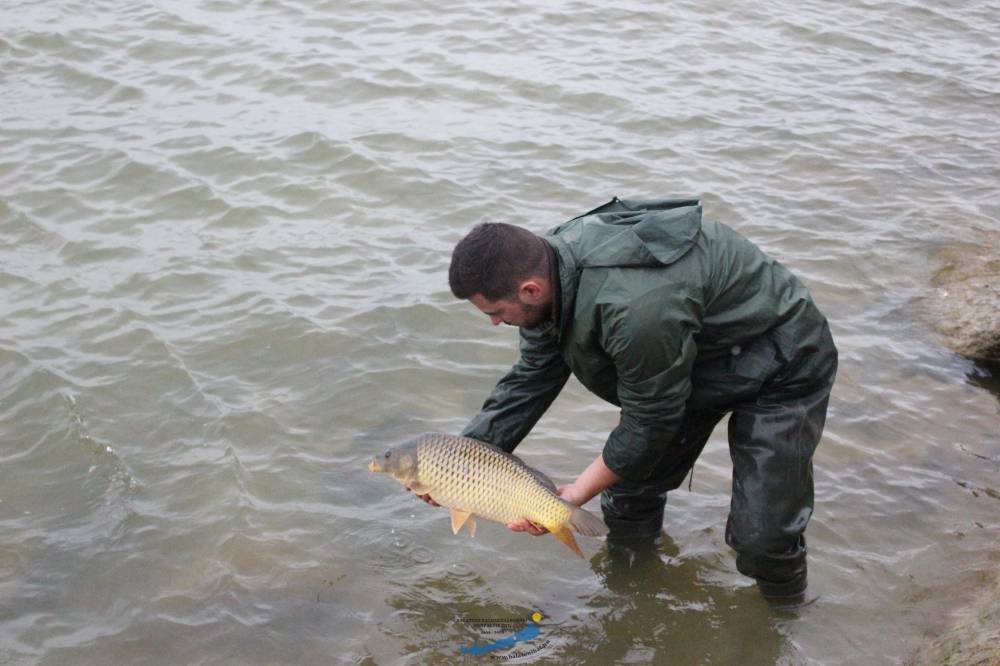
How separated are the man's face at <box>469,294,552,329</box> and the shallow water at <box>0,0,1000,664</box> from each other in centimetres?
170

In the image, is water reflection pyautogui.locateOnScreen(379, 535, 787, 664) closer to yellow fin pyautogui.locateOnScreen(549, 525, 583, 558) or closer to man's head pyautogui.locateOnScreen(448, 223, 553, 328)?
yellow fin pyautogui.locateOnScreen(549, 525, 583, 558)

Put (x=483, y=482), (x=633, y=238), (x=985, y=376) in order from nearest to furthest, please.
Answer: (x=633, y=238) < (x=483, y=482) < (x=985, y=376)

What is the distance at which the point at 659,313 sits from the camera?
417 cm

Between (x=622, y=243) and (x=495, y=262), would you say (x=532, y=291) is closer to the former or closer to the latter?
(x=495, y=262)

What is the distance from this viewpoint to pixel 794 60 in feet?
43.8

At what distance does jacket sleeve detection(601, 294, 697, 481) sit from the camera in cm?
416

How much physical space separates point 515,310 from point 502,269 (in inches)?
7.9

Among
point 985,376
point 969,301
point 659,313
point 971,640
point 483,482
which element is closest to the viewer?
point 659,313

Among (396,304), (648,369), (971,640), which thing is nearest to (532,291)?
(648,369)

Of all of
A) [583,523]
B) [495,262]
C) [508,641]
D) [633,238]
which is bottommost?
[508,641]

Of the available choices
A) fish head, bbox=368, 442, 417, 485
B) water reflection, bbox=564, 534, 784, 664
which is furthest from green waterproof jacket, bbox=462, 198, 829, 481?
water reflection, bbox=564, 534, 784, 664

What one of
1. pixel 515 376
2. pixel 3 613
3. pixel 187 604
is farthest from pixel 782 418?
pixel 3 613

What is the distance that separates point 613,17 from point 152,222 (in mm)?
7489

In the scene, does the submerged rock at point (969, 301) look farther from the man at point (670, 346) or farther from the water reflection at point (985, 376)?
the man at point (670, 346)
